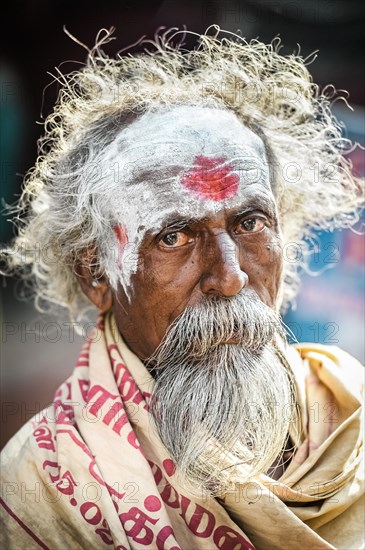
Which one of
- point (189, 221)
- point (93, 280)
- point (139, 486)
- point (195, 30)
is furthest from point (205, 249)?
point (195, 30)

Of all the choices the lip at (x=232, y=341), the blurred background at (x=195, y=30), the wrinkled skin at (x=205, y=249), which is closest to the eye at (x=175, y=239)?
the wrinkled skin at (x=205, y=249)

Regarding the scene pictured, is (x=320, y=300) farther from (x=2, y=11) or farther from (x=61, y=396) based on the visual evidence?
(x=2, y=11)

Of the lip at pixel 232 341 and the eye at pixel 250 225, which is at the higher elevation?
the eye at pixel 250 225

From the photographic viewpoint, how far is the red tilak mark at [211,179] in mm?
2324

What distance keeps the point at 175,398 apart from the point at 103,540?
498 mm

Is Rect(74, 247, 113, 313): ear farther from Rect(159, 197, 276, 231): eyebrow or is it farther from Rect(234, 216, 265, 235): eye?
Rect(234, 216, 265, 235): eye

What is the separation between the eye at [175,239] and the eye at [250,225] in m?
0.17

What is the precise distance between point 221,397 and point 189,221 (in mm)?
577

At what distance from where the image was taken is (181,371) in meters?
2.31

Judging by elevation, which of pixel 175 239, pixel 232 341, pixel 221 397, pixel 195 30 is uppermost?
pixel 195 30

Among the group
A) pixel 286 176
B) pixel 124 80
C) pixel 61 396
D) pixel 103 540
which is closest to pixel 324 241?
pixel 286 176

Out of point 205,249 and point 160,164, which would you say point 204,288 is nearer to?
point 205,249

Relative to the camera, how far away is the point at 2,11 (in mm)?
4562

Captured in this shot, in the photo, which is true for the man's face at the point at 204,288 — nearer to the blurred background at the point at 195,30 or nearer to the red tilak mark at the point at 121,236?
the red tilak mark at the point at 121,236
